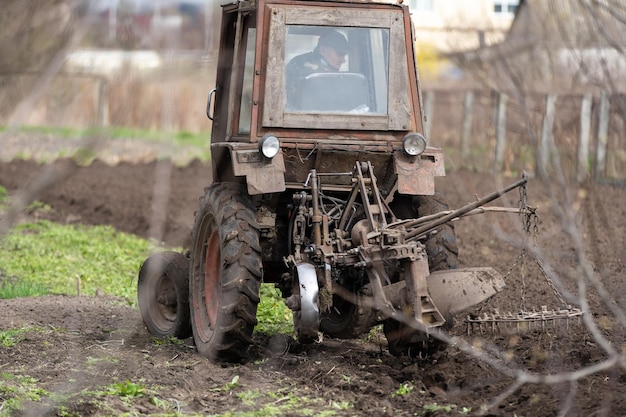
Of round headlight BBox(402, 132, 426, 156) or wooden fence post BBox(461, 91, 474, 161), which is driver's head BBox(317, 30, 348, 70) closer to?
round headlight BBox(402, 132, 426, 156)

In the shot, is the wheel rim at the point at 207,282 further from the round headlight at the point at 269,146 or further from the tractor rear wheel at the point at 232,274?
the round headlight at the point at 269,146

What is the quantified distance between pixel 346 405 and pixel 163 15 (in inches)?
A: 155

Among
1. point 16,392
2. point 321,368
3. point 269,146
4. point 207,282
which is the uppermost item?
point 269,146

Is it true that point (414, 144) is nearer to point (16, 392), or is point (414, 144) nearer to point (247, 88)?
point (247, 88)

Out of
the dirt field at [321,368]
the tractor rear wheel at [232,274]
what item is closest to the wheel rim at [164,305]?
the dirt field at [321,368]

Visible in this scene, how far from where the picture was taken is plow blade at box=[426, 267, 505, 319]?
6129 millimetres

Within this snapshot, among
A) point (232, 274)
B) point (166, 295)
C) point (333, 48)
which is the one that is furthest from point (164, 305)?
point (333, 48)

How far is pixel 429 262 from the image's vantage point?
6.85 metres

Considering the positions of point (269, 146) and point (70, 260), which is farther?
point (70, 260)

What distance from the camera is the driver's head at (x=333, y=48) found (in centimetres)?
727

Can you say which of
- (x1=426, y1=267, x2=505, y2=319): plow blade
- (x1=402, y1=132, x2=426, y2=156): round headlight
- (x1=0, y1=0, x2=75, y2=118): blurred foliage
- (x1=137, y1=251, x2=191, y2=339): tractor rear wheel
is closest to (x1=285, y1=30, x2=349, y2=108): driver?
(x1=402, y1=132, x2=426, y2=156): round headlight

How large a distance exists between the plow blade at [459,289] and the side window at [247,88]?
6.90 feet

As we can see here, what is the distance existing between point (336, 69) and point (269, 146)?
Answer: 3.16ft

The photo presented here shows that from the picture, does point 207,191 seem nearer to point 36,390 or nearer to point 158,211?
point 36,390
